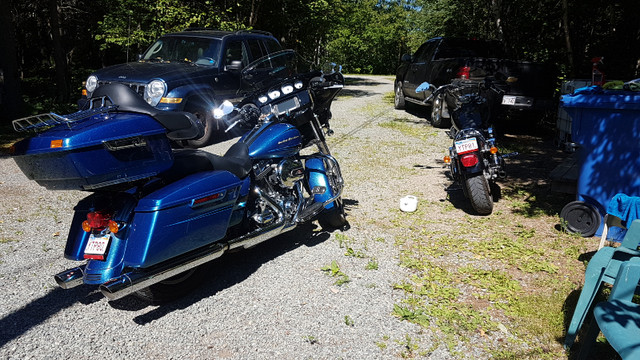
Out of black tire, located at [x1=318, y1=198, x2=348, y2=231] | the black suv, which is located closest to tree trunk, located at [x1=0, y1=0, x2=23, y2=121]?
the black suv

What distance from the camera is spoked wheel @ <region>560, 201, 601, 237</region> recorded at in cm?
448

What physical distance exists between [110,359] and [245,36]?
7886mm

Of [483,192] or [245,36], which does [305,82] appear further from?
[245,36]

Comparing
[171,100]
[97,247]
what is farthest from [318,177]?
[171,100]

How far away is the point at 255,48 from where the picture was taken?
9758mm

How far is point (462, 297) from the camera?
362 centimetres

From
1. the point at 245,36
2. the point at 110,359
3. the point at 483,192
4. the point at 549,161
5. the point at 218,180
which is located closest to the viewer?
the point at 110,359

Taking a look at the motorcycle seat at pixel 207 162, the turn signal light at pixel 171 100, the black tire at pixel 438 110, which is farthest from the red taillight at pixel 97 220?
the black tire at pixel 438 110

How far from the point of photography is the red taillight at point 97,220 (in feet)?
10.0

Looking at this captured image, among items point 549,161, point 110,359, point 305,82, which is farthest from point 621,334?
point 549,161

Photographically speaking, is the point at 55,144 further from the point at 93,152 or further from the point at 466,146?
the point at 466,146

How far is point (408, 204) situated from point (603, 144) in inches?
82.8

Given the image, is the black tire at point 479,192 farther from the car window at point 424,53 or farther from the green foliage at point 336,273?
the car window at point 424,53

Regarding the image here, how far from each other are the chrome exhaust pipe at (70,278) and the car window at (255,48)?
23.4ft
